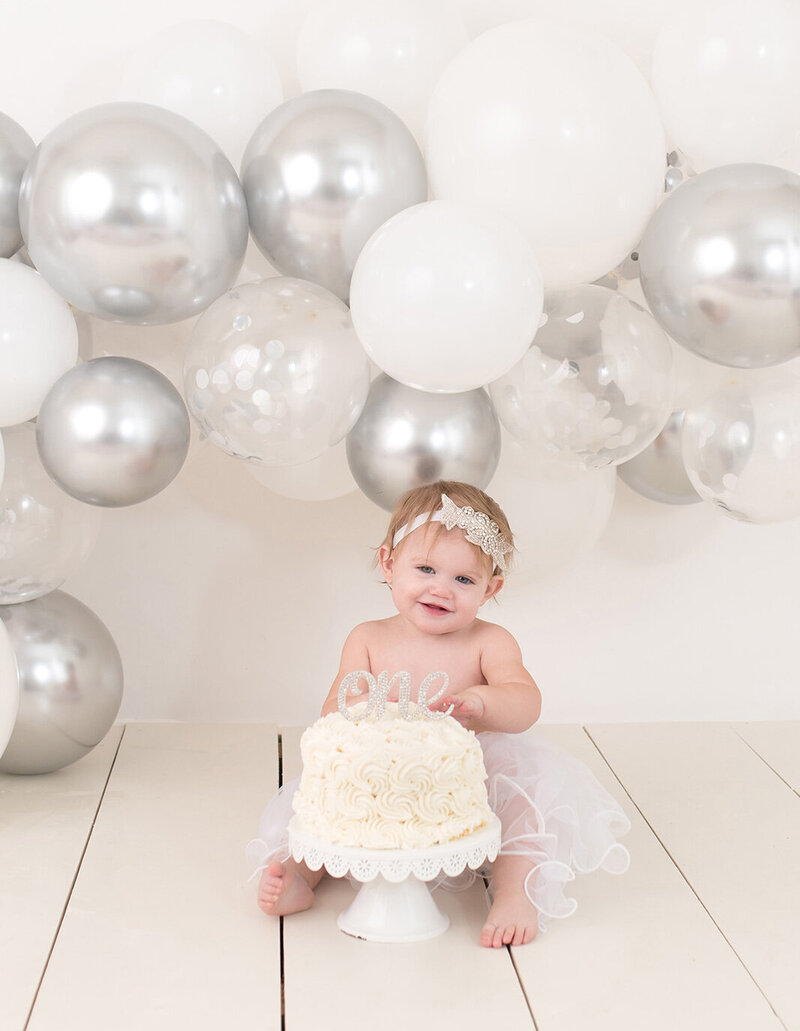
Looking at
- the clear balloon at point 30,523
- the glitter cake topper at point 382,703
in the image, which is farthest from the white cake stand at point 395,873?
the clear balloon at point 30,523

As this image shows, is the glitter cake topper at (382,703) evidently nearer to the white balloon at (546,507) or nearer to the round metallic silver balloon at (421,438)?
the round metallic silver balloon at (421,438)

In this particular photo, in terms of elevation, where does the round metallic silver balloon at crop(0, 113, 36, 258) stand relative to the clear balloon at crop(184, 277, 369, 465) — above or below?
above

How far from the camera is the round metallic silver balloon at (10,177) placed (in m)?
1.64

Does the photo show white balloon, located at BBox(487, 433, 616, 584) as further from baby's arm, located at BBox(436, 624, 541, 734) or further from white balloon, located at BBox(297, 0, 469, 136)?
white balloon, located at BBox(297, 0, 469, 136)

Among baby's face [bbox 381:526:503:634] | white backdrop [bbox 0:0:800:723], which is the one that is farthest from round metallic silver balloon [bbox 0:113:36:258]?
baby's face [bbox 381:526:503:634]

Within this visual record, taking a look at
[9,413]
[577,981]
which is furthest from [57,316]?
[577,981]

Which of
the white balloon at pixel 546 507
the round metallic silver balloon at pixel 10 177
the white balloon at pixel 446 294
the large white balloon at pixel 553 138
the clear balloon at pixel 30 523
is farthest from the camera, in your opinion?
the white balloon at pixel 546 507

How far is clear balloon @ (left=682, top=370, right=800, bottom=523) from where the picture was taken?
172 cm

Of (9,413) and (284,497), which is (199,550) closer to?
(284,497)

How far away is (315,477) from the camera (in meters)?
1.92

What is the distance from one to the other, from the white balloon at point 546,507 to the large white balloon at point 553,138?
336mm

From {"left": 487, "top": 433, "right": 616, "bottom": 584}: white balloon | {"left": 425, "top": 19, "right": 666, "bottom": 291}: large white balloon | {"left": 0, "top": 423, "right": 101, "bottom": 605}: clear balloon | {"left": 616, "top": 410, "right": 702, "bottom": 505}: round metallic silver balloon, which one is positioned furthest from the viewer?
{"left": 616, "top": 410, "right": 702, "bottom": 505}: round metallic silver balloon

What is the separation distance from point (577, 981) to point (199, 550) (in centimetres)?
115

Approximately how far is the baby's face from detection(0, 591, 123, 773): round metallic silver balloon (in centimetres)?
53
